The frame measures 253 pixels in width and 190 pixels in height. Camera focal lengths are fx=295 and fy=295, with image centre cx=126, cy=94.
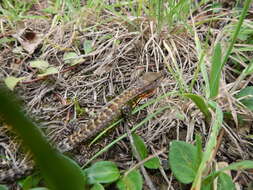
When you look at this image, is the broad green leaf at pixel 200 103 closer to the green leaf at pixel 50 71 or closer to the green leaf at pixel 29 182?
the green leaf at pixel 29 182

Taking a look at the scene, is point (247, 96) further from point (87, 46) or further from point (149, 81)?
point (87, 46)

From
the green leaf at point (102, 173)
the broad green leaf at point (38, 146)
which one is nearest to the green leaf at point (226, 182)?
the green leaf at point (102, 173)

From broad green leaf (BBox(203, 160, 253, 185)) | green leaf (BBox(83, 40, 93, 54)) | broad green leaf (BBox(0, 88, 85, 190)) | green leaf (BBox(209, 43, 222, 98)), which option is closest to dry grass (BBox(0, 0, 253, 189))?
green leaf (BBox(83, 40, 93, 54))

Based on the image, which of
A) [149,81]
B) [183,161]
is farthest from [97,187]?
[149,81]

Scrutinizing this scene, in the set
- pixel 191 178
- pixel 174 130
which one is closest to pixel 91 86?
pixel 174 130

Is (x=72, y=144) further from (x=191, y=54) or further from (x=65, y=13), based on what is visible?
(x=65, y=13)

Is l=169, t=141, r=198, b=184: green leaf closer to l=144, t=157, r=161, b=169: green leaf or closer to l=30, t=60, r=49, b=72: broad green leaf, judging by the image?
l=144, t=157, r=161, b=169: green leaf
